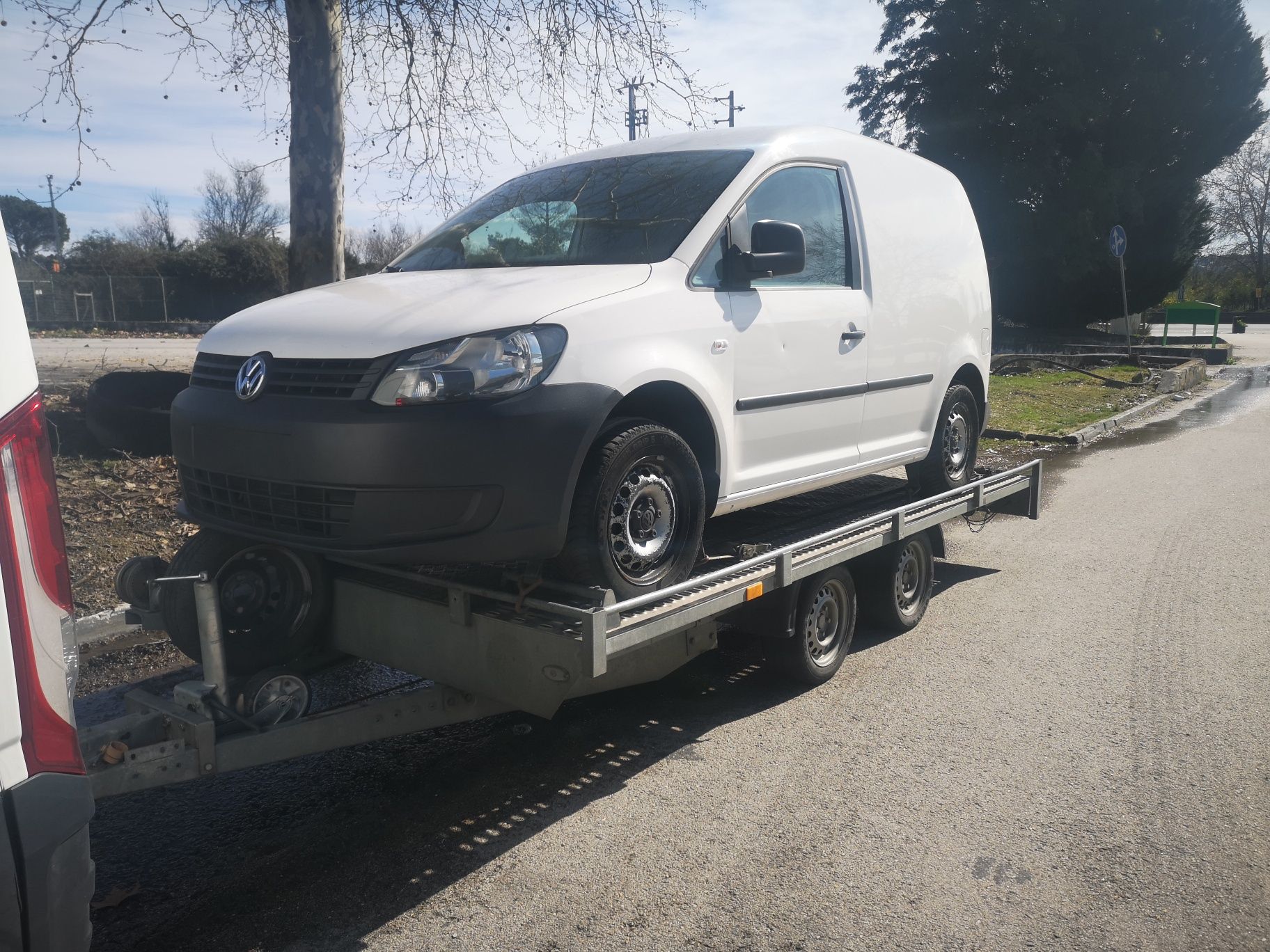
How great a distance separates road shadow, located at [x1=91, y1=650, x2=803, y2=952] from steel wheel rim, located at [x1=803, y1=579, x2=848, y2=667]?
0.75 feet

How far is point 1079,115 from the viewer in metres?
32.7

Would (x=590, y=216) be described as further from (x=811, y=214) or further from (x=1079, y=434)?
(x=1079, y=434)

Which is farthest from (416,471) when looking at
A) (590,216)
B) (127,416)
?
(127,416)

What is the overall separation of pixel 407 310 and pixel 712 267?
1.34m

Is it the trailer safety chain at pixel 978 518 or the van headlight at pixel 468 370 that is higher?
the van headlight at pixel 468 370

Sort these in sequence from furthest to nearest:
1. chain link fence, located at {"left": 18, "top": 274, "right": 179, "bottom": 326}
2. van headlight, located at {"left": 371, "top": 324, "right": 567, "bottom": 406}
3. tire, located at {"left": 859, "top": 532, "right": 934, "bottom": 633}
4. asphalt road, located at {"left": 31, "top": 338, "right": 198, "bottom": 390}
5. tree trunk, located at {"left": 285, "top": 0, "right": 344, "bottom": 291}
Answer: chain link fence, located at {"left": 18, "top": 274, "right": 179, "bottom": 326}, asphalt road, located at {"left": 31, "top": 338, "right": 198, "bottom": 390}, tree trunk, located at {"left": 285, "top": 0, "right": 344, "bottom": 291}, tire, located at {"left": 859, "top": 532, "right": 934, "bottom": 633}, van headlight, located at {"left": 371, "top": 324, "right": 567, "bottom": 406}

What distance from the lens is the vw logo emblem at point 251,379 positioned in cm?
353

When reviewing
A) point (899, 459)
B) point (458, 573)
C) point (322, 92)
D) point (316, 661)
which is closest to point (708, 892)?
point (458, 573)

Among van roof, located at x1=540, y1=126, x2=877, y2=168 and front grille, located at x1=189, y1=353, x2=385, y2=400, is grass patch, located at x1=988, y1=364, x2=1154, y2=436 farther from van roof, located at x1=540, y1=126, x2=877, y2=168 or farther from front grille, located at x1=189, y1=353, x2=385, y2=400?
front grille, located at x1=189, y1=353, x2=385, y2=400

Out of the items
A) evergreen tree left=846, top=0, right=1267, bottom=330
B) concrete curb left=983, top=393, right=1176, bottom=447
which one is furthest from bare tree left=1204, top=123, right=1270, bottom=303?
concrete curb left=983, top=393, right=1176, bottom=447

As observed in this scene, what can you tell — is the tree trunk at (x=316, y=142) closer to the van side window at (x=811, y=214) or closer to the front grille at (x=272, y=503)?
the van side window at (x=811, y=214)

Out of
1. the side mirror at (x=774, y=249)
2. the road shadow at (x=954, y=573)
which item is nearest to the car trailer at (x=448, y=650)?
the side mirror at (x=774, y=249)

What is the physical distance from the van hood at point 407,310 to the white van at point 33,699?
4.63 ft

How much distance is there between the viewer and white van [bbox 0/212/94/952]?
185cm
